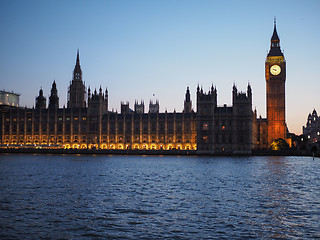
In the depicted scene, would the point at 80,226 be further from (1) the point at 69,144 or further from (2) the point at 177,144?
(1) the point at 69,144

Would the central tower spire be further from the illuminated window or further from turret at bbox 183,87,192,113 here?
the illuminated window

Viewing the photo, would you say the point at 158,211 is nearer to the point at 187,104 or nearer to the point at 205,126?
the point at 205,126

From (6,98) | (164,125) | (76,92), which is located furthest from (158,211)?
(6,98)

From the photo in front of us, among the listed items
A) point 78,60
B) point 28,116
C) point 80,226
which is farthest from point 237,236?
point 78,60

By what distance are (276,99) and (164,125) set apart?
1827 inches

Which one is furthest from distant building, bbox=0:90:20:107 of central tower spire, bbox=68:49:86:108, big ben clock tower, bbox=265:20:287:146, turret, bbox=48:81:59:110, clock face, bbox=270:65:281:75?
clock face, bbox=270:65:281:75

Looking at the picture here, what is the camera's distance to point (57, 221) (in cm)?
2227

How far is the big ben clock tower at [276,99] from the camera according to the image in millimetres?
148250

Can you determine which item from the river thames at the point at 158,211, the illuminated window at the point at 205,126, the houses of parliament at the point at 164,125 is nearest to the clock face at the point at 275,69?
the houses of parliament at the point at 164,125

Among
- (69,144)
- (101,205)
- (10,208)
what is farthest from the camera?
A: (69,144)

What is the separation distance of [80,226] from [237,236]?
28.5 feet

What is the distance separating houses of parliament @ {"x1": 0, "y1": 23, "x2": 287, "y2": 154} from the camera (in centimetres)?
12912

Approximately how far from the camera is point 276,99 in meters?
149

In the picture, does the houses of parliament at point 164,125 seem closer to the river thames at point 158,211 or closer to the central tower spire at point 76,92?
the central tower spire at point 76,92
